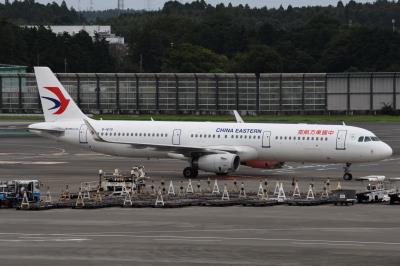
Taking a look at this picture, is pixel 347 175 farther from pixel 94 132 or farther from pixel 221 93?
pixel 221 93

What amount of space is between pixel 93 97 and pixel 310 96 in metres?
29.2

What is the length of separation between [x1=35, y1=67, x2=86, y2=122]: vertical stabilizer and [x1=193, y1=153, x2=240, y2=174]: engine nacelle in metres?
11.1

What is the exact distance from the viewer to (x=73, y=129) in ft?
239

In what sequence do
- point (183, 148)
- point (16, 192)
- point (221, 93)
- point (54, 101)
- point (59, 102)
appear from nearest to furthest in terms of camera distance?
1. point (16, 192)
2. point (183, 148)
3. point (59, 102)
4. point (54, 101)
5. point (221, 93)

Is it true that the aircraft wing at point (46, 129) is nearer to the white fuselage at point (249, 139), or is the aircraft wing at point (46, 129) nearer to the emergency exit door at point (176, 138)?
the white fuselage at point (249, 139)

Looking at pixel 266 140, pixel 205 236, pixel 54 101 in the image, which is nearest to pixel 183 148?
pixel 266 140

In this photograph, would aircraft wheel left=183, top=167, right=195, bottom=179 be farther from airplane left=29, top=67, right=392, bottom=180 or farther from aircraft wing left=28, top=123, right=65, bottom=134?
aircraft wing left=28, top=123, right=65, bottom=134

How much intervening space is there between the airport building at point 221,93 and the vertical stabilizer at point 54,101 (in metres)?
71.5

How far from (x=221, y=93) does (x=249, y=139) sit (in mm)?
79705

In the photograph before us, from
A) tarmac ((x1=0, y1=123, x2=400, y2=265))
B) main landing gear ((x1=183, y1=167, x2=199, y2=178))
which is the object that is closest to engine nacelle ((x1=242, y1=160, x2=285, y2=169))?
main landing gear ((x1=183, y1=167, x2=199, y2=178))

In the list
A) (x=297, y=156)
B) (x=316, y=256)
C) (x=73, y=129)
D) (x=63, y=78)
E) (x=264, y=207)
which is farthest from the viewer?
(x=63, y=78)

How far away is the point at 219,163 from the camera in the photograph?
222ft

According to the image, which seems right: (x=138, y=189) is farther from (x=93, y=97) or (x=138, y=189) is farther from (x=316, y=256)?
(x=93, y=97)

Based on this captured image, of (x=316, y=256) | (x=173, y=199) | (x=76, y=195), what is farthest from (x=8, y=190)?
(x=316, y=256)
